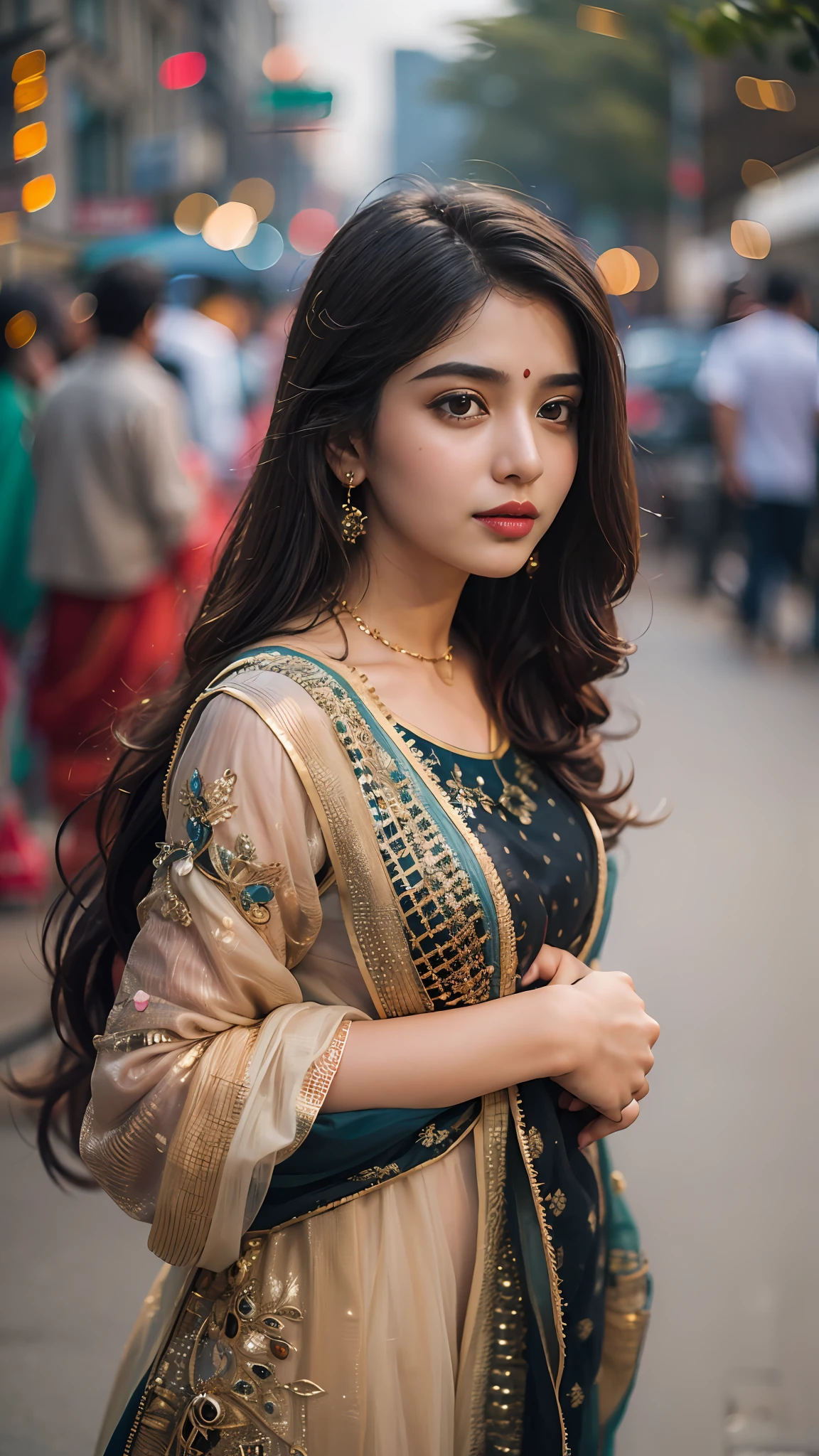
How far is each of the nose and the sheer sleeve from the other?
0.34 m

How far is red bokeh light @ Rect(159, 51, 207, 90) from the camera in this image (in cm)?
2320

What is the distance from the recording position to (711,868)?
5.20 metres

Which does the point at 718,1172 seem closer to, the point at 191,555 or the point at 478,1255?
the point at 478,1255

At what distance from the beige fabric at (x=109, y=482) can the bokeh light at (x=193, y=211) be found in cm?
1758

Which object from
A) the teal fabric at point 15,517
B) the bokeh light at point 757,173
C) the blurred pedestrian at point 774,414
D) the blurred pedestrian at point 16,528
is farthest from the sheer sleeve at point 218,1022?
the bokeh light at point 757,173

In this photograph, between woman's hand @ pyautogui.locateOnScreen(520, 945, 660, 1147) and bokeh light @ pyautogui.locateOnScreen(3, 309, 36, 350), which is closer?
woman's hand @ pyautogui.locateOnScreen(520, 945, 660, 1147)

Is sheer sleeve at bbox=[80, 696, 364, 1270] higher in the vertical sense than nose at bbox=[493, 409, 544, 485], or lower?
lower

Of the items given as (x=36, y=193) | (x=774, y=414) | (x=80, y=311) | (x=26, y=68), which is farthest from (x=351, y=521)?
(x=36, y=193)

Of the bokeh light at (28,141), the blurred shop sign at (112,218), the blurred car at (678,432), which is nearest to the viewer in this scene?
the bokeh light at (28,141)

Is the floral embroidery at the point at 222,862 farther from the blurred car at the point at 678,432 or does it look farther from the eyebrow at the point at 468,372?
the blurred car at the point at 678,432

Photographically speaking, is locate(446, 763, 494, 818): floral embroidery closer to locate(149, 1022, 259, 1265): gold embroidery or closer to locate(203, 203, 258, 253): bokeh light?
locate(149, 1022, 259, 1265): gold embroidery

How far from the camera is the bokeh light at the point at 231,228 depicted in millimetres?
15648

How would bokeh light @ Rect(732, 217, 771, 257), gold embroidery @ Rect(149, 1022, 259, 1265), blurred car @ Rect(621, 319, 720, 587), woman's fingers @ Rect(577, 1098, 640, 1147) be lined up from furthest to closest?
bokeh light @ Rect(732, 217, 771, 257) → blurred car @ Rect(621, 319, 720, 587) → woman's fingers @ Rect(577, 1098, 640, 1147) → gold embroidery @ Rect(149, 1022, 259, 1265)

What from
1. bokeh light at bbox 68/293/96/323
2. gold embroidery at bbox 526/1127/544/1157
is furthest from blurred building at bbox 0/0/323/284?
gold embroidery at bbox 526/1127/544/1157
